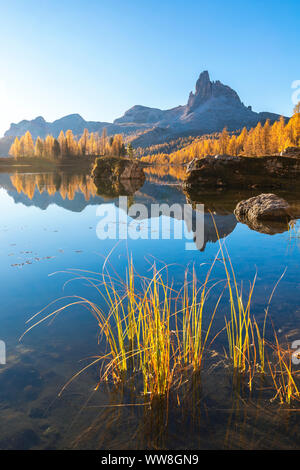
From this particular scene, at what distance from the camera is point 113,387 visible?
373 centimetres

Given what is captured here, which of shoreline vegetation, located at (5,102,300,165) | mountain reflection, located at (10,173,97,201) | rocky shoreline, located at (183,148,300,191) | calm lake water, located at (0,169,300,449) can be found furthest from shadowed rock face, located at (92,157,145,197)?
calm lake water, located at (0,169,300,449)

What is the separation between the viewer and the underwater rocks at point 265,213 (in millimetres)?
14452

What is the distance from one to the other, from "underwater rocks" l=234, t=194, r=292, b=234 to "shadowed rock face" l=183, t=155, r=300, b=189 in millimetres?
17196

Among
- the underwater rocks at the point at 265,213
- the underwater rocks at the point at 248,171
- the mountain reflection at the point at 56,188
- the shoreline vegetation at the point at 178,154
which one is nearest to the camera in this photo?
the underwater rocks at the point at 265,213

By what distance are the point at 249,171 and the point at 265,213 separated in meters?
19.2

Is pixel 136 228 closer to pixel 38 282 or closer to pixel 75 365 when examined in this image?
pixel 38 282

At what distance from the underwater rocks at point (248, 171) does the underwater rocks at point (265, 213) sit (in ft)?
56.1

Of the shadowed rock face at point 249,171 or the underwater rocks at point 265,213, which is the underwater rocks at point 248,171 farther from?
the underwater rocks at point 265,213

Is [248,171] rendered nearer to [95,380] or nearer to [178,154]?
[95,380]

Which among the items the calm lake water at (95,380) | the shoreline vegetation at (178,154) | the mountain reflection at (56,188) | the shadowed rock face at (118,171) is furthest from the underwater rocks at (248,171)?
the shoreline vegetation at (178,154)

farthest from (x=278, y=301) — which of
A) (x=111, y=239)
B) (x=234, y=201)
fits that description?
(x=234, y=201)

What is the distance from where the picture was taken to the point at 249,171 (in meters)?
32.5

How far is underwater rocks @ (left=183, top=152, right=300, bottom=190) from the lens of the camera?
3212 centimetres
